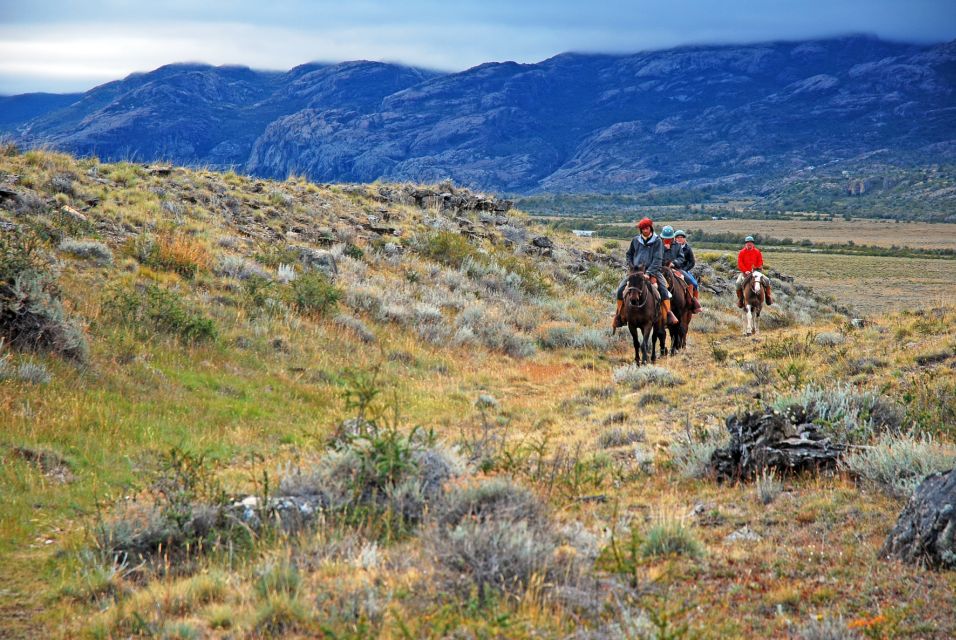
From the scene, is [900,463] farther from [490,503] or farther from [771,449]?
[490,503]

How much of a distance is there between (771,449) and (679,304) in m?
10.9

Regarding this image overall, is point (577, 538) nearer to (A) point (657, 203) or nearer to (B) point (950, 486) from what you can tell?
(B) point (950, 486)

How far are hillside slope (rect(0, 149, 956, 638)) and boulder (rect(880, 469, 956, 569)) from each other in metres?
0.15

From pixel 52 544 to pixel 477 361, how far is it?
1066cm

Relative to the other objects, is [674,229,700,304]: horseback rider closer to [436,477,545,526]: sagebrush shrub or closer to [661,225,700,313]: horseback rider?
[661,225,700,313]: horseback rider

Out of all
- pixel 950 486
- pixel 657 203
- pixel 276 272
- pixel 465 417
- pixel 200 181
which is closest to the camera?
pixel 950 486

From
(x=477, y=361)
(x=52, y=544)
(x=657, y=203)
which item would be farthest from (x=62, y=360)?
(x=657, y=203)

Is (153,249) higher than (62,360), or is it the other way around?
(153,249)

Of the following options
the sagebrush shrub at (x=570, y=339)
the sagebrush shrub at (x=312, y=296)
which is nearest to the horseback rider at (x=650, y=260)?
the sagebrush shrub at (x=570, y=339)

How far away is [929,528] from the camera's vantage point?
5203mm

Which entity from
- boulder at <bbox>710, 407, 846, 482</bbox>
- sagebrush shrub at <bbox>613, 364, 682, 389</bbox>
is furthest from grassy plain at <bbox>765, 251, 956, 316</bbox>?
boulder at <bbox>710, 407, 846, 482</bbox>

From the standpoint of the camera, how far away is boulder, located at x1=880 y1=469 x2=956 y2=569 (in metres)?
5.12

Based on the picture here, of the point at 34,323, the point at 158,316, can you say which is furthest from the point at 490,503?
the point at 158,316

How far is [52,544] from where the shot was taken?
6.07 m
